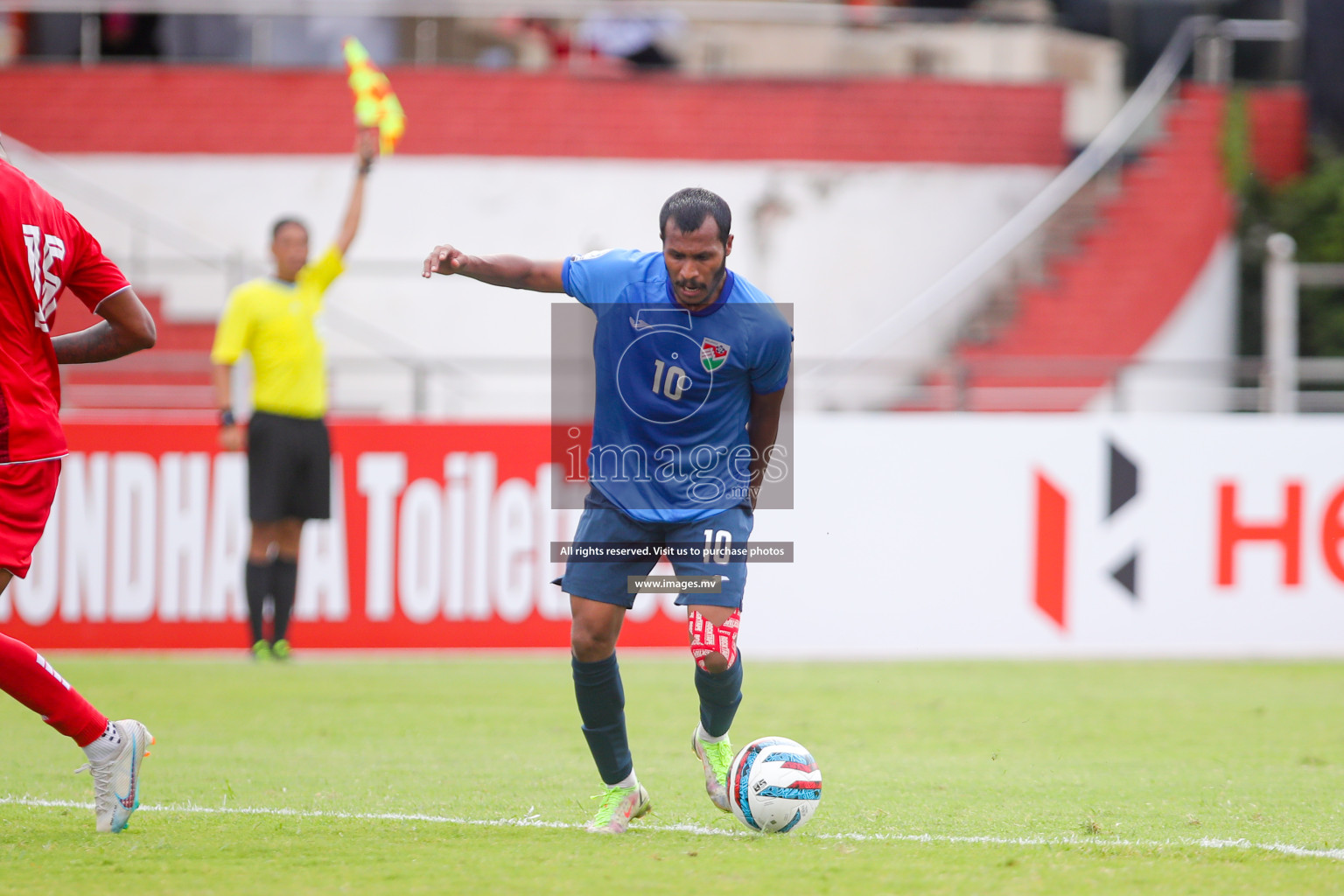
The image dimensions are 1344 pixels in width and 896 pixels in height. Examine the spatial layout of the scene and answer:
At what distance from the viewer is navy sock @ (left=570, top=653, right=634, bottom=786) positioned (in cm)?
522

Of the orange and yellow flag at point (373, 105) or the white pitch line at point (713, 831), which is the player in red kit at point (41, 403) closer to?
the white pitch line at point (713, 831)

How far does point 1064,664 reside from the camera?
1084 cm

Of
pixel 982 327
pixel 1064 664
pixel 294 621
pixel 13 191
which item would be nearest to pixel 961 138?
pixel 982 327

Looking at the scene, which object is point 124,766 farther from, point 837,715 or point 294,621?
point 294,621

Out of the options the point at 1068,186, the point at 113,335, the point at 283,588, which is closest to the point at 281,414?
the point at 283,588

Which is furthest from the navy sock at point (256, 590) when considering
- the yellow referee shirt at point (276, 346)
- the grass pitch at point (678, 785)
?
the yellow referee shirt at point (276, 346)

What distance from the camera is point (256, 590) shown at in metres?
9.88

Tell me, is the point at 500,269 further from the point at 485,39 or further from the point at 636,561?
the point at 485,39

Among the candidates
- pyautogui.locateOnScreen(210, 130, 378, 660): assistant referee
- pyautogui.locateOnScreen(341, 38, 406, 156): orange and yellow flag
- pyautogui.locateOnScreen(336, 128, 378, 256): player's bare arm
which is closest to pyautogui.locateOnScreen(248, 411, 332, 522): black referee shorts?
pyautogui.locateOnScreen(210, 130, 378, 660): assistant referee

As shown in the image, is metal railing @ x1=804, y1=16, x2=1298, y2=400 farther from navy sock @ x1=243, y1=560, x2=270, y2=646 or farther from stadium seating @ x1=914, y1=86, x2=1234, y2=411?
navy sock @ x1=243, y1=560, x2=270, y2=646

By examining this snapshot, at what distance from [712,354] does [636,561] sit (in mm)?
723

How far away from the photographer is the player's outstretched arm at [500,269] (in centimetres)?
510

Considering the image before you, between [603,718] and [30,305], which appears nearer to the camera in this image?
[30,305]

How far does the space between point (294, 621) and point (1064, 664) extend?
17.2 feet
